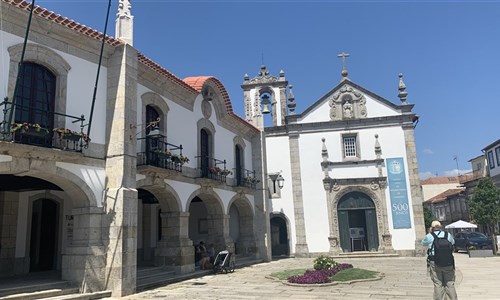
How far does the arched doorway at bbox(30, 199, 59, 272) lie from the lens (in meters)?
13.2

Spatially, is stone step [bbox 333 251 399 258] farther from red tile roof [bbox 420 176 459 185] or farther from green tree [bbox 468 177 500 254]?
red tile roof [bbox 420 176 459 185]

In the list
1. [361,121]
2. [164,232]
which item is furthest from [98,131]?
[361,121]

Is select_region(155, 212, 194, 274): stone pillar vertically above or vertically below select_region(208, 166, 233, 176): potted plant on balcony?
below

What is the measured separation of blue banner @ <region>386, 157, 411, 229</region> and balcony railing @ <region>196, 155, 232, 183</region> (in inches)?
439

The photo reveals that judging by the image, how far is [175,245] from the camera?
1416cm

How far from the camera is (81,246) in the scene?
414 inches

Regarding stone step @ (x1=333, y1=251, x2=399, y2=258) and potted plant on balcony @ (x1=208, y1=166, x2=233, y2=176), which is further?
stone step @ (x1=333, y1=251, x2=399, y2=258)

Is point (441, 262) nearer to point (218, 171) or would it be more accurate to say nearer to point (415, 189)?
point (218, 171)

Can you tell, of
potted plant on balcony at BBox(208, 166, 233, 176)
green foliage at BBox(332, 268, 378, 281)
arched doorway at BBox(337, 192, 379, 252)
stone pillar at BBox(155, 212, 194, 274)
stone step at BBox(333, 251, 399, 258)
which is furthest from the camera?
arched doorway at BBox(337, 192, 379, 252)

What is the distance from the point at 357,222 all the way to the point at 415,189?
3898mm

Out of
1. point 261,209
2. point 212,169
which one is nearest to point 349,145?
point 261,209

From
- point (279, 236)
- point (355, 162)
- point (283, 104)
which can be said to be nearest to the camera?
point (355, 162)

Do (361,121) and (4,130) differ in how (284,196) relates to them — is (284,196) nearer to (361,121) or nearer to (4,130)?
(361,121)

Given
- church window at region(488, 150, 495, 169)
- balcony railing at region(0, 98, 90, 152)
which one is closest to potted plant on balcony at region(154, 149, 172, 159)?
balcony railing at region(0, 98, 90, 152)
